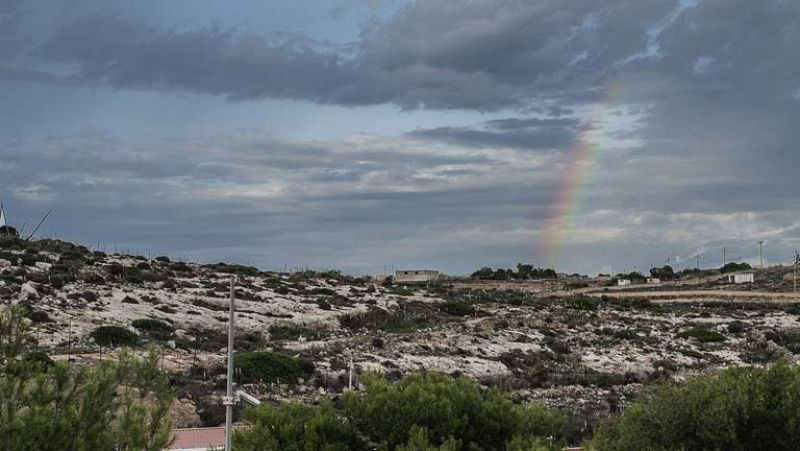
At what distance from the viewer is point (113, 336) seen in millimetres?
35719

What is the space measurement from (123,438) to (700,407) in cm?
818

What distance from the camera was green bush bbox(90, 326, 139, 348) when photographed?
35.0 metres

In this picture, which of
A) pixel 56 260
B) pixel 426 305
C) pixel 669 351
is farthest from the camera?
pixel 426 305

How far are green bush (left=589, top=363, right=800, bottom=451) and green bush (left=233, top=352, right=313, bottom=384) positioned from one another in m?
18.8

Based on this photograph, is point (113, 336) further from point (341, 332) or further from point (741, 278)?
point (741, 278)

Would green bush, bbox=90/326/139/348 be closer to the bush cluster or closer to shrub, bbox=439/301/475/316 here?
the bush cluster

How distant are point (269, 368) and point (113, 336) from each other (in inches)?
339

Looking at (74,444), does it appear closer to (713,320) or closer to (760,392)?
(760,392)

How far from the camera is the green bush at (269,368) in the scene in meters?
30.2

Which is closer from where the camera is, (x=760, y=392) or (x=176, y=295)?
(x=760, y=392)

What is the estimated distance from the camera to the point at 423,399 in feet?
41.9

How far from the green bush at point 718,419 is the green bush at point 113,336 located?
26201 mm

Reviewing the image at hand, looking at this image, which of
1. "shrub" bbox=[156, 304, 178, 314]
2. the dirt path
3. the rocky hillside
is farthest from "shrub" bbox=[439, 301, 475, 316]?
the dirt path

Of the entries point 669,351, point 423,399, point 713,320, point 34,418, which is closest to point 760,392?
point 423,399
